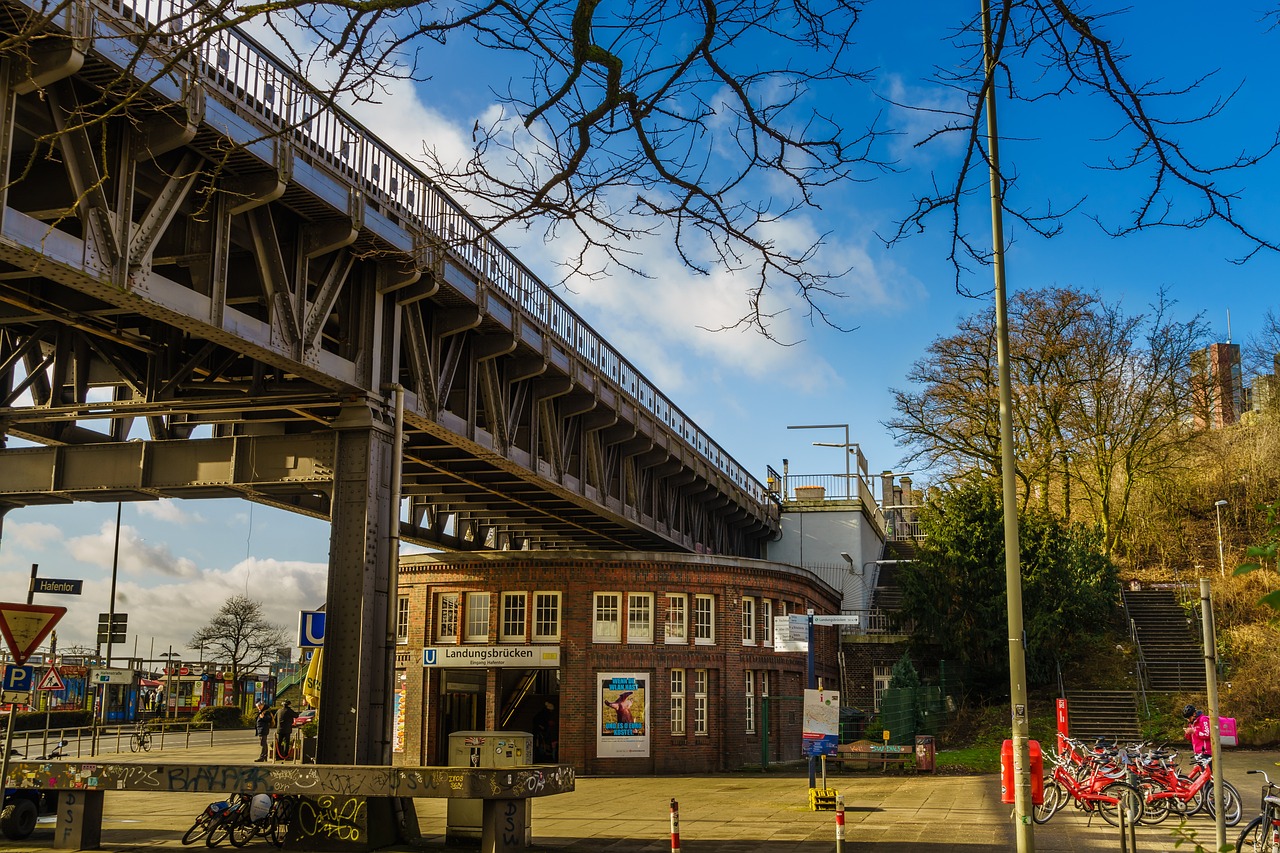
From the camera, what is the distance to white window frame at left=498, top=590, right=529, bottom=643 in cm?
3234

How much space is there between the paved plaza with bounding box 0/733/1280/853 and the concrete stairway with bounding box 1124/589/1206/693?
11436 mm

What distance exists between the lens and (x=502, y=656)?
31.5 meters

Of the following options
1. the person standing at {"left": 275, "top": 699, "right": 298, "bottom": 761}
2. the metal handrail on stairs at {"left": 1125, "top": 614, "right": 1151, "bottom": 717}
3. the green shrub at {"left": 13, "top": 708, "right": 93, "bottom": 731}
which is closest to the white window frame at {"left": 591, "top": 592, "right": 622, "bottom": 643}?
the person standing at {"left": 275, "top": 699, "right": 298, "bottom": 761}

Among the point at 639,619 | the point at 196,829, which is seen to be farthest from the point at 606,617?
the point at 196,829

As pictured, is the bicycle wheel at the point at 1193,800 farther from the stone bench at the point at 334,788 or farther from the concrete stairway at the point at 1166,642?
the concrete stairway at the point at 1166,642

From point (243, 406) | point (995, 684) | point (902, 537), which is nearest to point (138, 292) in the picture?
point (243, 406)

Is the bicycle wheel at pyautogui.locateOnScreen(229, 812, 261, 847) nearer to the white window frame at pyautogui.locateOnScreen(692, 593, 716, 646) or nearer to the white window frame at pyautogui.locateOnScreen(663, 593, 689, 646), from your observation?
the white window frame at pyautogui.locateOnScreen(663, 593, 689, 646)

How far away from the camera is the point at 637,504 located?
35062mm

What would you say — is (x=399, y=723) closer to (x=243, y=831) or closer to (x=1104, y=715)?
(x=243, y=831)

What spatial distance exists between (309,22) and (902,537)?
67.4m

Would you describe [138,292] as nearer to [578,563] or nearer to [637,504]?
[578,563]

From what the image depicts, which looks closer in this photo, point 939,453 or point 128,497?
point 128,497

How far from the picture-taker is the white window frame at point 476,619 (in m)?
32.9

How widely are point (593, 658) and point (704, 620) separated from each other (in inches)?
147
